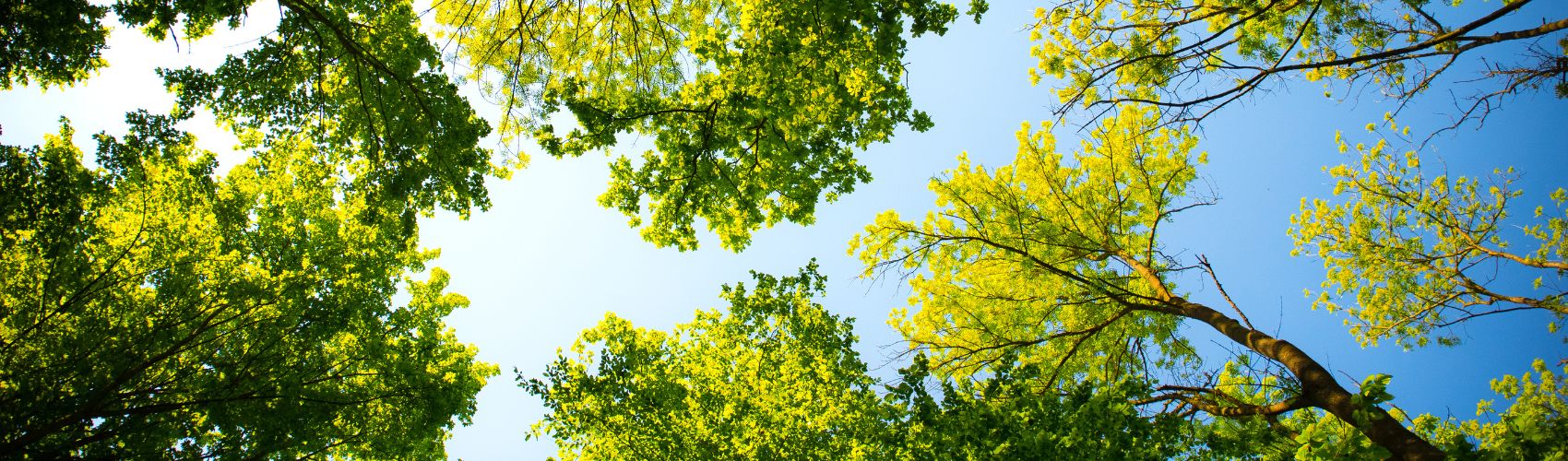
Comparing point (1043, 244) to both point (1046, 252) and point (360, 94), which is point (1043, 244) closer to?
point (1046, 252)

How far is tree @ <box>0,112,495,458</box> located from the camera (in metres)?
5.53

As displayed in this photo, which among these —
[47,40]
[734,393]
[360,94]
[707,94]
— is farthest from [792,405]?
[47,40]

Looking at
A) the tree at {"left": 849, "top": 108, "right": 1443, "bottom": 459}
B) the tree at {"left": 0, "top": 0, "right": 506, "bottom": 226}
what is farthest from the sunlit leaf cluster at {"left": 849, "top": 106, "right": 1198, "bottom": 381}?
the tree at {"left": 0, "top": 0, "right": 506, "bottom": 226}

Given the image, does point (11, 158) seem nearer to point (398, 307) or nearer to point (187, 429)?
point (187, 429)

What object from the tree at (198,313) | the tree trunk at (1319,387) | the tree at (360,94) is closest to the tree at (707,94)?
the tree at (360,94)

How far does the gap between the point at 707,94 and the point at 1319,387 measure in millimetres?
6120

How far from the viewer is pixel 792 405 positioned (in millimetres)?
6434

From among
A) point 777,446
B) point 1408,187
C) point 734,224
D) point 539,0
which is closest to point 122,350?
point 539,0

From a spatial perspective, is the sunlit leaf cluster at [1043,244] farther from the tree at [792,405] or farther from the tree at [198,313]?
the tree at [198,313]

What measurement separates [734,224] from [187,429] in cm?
663

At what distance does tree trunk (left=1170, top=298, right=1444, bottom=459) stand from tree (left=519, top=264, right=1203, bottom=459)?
986 millimetres

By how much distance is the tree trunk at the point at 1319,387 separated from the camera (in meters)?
3.75

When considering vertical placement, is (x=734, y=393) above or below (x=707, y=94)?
below

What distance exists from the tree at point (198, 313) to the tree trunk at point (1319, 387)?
8234mm
